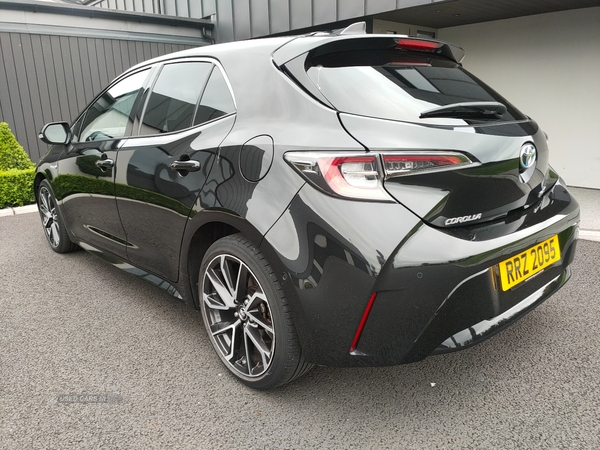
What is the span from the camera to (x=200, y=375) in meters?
2.42

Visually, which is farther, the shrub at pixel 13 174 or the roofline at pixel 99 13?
the roofline at pixel 99 13

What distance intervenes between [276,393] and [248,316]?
0.41m

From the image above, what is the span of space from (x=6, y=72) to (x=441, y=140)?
A: 8.38 metres

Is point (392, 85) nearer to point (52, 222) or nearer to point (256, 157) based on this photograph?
point (256, 157)

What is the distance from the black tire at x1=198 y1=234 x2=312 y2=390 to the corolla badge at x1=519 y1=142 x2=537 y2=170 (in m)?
1.15

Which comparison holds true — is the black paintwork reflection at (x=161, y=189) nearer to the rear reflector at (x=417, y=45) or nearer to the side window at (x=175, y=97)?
the side window at (x=175, y=97)

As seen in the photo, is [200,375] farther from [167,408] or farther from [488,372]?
[488,372]

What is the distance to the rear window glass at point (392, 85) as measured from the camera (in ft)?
6.07

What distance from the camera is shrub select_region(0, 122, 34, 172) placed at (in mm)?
6828

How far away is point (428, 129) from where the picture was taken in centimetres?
175

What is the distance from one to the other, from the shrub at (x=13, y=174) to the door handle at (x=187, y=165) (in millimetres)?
5356

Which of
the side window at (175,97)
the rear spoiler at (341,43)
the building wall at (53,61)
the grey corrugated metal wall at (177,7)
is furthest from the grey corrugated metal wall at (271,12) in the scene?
the side window at (175,97)

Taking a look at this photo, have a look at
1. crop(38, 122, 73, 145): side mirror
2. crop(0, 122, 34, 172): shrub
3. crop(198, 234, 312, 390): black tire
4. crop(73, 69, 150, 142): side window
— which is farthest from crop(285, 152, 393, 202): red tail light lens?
crop(0, 122, 34, 172): shrub

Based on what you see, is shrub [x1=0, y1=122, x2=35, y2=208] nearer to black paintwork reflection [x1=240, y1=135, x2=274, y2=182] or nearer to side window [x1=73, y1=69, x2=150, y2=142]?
side window [x1=73, y1=69, x2=150, y2=142]
